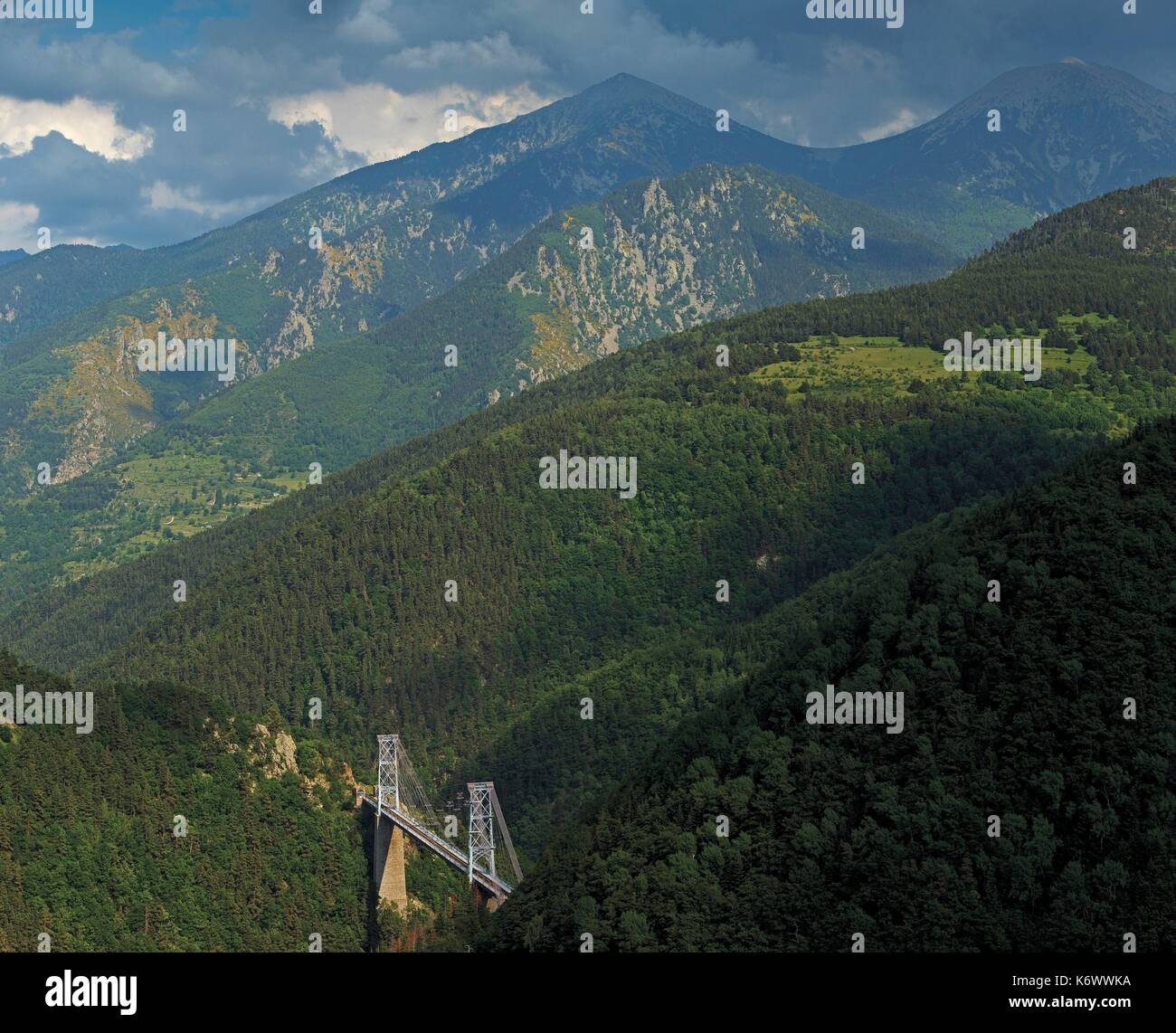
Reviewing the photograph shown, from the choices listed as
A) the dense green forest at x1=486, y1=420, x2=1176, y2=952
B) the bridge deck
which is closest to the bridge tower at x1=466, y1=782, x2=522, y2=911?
the bridge deck

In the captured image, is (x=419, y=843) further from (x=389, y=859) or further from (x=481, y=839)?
(x=389, y=859)

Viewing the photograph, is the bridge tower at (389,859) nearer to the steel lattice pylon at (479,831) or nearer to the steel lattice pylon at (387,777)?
the steel lattice pylon at (387,777)

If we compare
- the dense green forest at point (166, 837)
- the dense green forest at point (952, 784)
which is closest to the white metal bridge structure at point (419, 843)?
the dense green forest at point (166, 837)

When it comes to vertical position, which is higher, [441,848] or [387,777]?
[387,777]

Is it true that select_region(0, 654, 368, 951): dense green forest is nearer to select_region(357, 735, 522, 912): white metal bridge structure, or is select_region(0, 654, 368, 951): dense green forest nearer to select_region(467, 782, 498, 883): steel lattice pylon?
select_region(357, 735, 522, 912): white metal bridge structure

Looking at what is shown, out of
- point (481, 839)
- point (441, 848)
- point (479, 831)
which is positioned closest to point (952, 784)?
point (479, 831)
